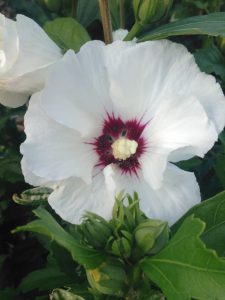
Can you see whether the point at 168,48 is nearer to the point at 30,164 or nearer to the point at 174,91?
the point at 174,91

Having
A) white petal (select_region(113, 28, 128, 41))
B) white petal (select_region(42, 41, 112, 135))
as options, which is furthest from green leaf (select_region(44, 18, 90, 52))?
white petal (select_region(42, 41, 112, 135))

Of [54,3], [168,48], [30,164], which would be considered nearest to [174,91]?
[168,48]

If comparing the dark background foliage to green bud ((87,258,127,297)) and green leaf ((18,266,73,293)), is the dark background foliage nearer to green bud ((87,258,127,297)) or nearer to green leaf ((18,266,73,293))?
green leaf ((18,266,73,293))

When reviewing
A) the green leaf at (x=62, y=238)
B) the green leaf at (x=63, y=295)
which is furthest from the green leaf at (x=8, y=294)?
the green leaf at (x=62, y=238)

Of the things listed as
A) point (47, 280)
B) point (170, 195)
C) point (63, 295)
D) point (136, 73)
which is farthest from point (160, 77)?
point (47, 280)

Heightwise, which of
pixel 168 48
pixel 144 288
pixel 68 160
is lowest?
pixel 144 288

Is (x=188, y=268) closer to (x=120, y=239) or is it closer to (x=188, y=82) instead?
(x=120, y=239)

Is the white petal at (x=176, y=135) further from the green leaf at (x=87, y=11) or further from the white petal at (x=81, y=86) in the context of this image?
the green leaf at (x=87, y=11)
